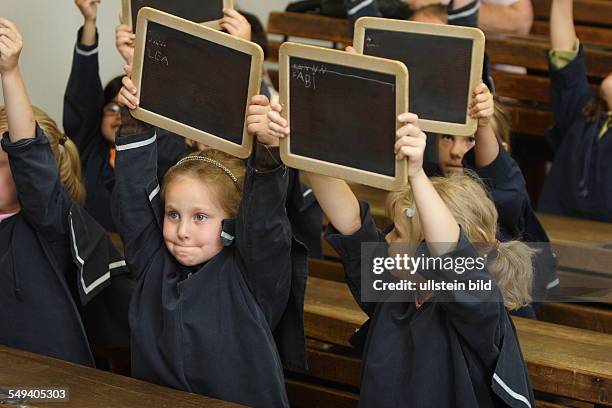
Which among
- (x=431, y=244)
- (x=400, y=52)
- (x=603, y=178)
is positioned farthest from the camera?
(x=603, y=178)

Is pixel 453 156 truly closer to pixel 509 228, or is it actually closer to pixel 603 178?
A: pixel 509 228

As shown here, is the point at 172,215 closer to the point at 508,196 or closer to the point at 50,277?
the point at 50,277

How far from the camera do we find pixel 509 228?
3244 mm

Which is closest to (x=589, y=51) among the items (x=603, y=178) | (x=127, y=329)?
(x=603, y=178)

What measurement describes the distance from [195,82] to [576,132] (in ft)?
A: 7.07

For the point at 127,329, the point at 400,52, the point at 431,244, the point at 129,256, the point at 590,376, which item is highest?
the point at 400,52

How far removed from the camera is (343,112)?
2266 millimetres

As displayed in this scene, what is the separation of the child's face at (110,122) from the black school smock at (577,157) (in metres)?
1.64

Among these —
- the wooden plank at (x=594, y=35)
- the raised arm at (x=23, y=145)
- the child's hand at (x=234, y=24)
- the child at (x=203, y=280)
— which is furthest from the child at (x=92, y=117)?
the wooden plank at (x=594, y=35)

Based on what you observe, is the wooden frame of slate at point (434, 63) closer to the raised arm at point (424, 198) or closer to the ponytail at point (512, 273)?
the ponytail at point (512, 273)

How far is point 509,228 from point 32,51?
97.7 inches

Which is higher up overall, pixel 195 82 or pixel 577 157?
pixel 195 82

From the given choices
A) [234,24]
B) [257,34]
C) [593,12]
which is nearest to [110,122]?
[257,34]

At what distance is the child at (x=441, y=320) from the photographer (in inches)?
90.2
